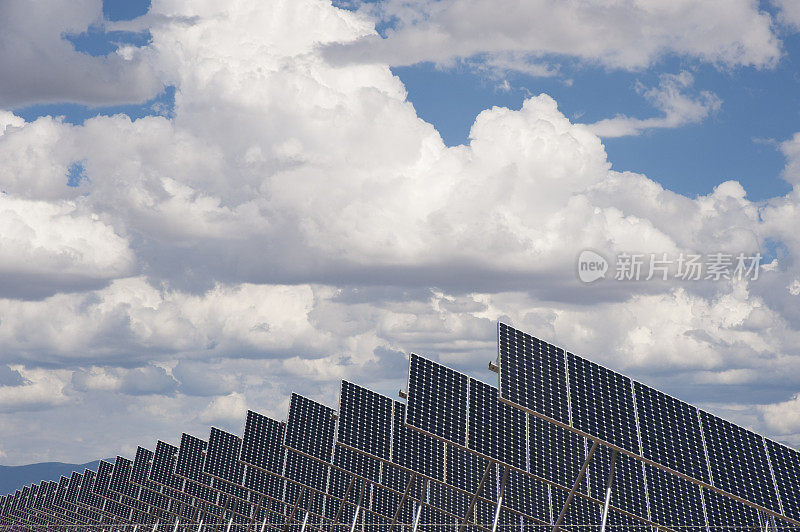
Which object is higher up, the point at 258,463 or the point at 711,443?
the point at 258,463

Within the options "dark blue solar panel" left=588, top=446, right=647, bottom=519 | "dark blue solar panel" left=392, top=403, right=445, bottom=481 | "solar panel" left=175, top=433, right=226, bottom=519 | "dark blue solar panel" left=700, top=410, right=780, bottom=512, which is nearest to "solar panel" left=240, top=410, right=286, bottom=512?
"solar panel" left=175, top=433, right=226, bottom=519

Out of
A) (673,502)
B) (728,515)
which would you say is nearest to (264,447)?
(673,502)

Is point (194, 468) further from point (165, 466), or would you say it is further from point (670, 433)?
point (670, 433)

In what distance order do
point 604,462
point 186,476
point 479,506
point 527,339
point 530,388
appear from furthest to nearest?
point 186,476 → point 479,506 → point 604,462 → point 527,339 → point 530,388

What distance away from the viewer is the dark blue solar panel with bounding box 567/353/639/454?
3681 centimetres

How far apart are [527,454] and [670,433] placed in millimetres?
7936

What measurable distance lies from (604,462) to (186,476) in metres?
47.6

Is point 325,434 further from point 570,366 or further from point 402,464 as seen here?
point 570,366

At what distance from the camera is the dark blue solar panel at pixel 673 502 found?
43344 mm

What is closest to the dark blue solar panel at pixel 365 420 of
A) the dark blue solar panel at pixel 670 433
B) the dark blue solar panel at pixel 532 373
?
the dark blue solar panel at pixel 532 373

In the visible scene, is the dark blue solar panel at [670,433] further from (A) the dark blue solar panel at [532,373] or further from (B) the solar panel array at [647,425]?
(A) the dark blue solar panel at [532,373]

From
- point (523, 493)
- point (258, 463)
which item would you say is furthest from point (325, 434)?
point (523, 493)

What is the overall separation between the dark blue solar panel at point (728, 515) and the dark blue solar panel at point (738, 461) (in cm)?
527

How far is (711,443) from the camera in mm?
38969
